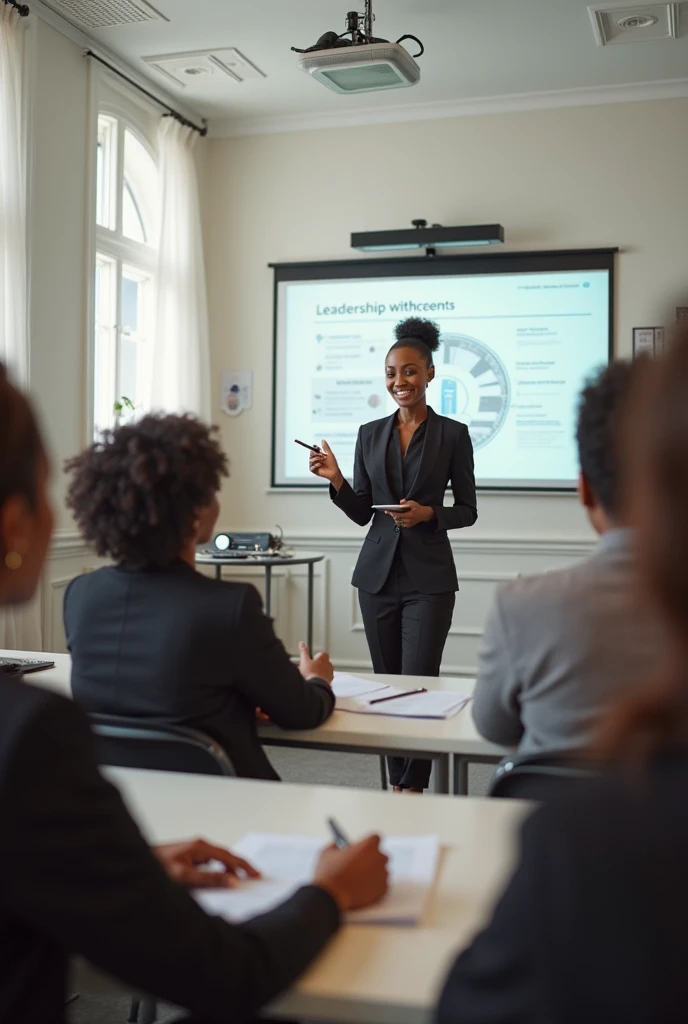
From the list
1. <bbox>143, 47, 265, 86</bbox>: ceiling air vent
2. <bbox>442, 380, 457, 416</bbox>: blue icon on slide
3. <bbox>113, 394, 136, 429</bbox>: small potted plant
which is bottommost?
<bbox>113, 394, 136, 429</bbox>: small potted plant

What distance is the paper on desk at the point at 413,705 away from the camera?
6.98 feet

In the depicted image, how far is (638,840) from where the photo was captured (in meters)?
0.58

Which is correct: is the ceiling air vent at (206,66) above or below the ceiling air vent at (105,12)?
above

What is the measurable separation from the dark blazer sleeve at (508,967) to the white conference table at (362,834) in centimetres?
14

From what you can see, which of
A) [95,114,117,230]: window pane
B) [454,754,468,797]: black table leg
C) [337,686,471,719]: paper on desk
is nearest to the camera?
[454,754,468,797]: black table leg

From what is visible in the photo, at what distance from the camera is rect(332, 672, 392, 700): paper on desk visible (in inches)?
92.0

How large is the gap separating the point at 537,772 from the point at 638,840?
94 cm

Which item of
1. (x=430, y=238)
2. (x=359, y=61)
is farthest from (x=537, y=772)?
(x=430, y=238)

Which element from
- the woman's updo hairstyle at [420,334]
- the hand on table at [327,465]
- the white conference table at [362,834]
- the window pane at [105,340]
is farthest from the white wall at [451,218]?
the white conference table at [362,834]

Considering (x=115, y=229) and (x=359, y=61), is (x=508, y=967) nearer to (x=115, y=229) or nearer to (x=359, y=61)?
(x=359, y=61)

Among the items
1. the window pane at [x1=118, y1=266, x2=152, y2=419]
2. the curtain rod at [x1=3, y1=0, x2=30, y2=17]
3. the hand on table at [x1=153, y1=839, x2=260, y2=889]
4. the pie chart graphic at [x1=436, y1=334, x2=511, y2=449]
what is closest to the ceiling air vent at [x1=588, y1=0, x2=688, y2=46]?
the pie chart graphic at [x1=436, y1=334, x2=511, y2=449]

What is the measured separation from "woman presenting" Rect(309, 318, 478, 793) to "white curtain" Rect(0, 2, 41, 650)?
5.83 ft

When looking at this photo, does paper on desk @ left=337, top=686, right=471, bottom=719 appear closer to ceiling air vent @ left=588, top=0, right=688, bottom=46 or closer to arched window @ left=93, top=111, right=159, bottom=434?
arched window @ left=93, top=111, right=159, bottom=434

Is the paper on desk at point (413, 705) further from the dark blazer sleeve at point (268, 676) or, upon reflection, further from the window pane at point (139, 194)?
the window pane at point (139, 194)
